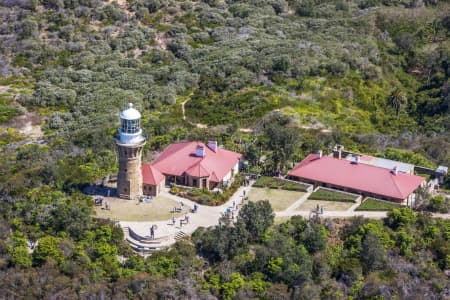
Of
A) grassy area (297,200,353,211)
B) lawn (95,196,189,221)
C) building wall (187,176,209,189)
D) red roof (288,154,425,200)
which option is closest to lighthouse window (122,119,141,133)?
lawn (95,196,189,221)

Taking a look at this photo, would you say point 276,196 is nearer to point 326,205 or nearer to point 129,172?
point 326,205

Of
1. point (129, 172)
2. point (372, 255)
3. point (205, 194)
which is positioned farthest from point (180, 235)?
point (372, 255)

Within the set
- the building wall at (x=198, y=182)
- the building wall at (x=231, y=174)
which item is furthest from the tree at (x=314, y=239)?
the building wall at (x=198, y=182)

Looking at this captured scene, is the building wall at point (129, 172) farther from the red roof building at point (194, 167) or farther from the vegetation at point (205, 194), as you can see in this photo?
the vegetation at point (205, 194)

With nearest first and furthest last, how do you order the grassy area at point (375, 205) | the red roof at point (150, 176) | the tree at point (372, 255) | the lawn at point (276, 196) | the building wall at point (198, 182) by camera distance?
1. the tree at point (372, 255)
2. the grassy area at point (375, 205)
3. the red roof at point (150, 176)
4. the lawn at point (276, 196)
5. the building wall at point (198, 182)

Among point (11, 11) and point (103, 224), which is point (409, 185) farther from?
point (11, 11)

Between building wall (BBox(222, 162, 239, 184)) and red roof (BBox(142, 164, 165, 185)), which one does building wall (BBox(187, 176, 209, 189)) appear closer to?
building wall (BBox(222, 162, 239, 184))
